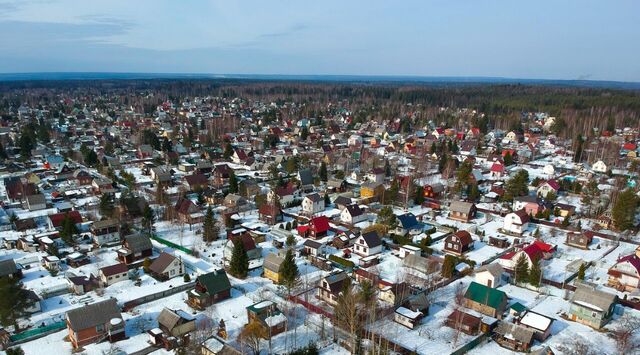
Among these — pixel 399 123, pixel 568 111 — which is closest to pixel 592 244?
pixel 399 123

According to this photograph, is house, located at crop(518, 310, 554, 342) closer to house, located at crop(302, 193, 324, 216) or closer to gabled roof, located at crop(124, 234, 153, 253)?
house, located at crop(302, 193, 324, 216)

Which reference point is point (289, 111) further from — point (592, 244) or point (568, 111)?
point (592, 244)

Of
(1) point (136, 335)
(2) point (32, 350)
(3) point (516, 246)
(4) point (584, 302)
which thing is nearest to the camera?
(2) point (32, 350)

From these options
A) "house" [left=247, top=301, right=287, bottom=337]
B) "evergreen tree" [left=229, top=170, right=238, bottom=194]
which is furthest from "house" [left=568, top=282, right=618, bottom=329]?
"evergreen tree" [left=229, top=170, right=238, bottom=194]

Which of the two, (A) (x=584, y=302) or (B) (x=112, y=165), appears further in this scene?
(B) (x=112, y=165)

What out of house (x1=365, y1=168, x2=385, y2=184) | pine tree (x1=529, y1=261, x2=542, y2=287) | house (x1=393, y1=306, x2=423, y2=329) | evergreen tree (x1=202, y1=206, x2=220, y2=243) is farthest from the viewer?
house (x1=365, y1=168, x2=385, y2=184)
